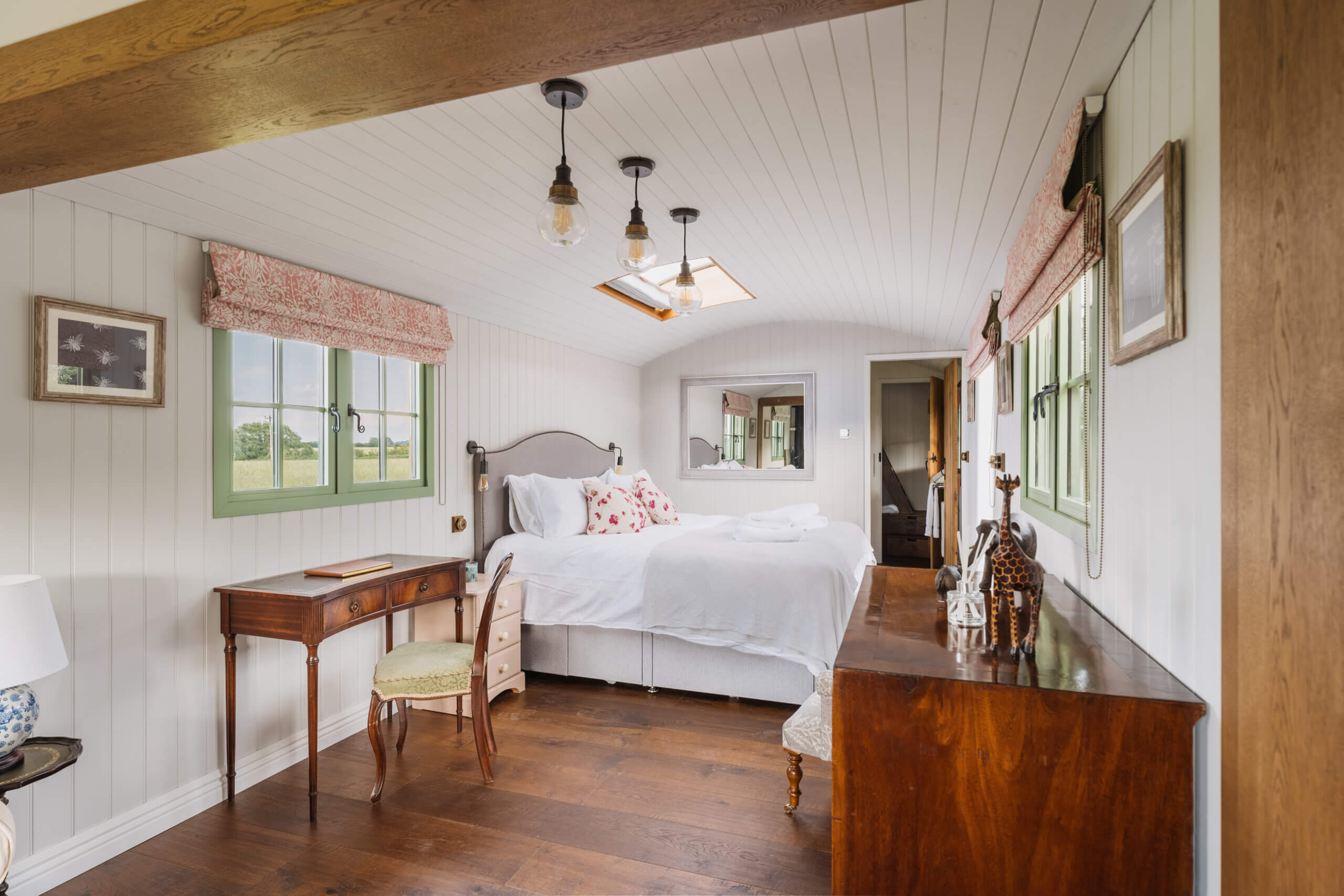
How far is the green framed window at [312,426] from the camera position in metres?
2.78

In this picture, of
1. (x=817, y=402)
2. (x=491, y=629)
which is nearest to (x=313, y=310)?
(x=491, y=629)

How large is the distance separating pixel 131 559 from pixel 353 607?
Result: 2.36 feet

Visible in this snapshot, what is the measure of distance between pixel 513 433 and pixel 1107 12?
146 inches

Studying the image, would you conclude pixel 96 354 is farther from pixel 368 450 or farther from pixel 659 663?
pixel 659 663

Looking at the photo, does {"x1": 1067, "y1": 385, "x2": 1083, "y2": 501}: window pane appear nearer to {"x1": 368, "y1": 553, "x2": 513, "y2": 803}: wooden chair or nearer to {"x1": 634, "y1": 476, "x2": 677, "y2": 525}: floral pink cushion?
{"x1": 368, "y1": 553, "x2": 513, "y2": 803}: wooden chair

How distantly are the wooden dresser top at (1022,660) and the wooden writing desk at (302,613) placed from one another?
185 centimetres

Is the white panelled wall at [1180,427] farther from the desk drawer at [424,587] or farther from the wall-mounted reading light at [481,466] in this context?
the wall-mounted reading light at [481,466]

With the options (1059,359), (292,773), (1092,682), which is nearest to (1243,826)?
(1092,682)

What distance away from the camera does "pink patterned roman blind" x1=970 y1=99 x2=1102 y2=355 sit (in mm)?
1739

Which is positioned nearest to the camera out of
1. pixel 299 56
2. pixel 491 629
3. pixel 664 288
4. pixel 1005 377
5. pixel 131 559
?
pixel 299 56

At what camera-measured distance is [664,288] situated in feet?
16.5

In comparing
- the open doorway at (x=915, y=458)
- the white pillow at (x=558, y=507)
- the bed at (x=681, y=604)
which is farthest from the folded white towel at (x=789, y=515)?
the open doorway at (x=915, y=458)

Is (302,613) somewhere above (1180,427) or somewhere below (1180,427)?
below

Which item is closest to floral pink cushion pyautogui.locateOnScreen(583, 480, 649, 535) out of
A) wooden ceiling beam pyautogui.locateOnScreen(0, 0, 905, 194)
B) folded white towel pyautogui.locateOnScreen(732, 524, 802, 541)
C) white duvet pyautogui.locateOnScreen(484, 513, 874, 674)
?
white duvet pyautogui.locateOnScreen(484, 513, 874, 674)
